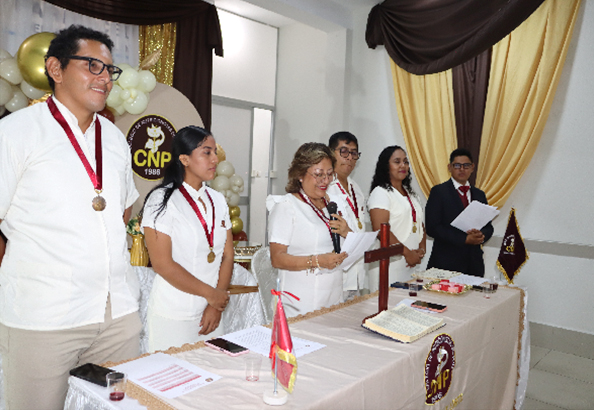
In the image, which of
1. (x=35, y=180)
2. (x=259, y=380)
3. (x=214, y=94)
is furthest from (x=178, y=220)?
(x=214, y=94)

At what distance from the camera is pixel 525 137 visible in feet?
14.3

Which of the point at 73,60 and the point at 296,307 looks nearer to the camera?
the point at 73,60

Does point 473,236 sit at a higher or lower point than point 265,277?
higher

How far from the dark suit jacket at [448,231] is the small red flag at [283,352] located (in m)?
2.38

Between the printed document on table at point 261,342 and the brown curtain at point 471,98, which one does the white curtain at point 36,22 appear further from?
Answer: the printed document on table at point 261,342

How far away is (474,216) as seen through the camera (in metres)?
3.22

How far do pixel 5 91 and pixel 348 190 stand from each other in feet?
8.84

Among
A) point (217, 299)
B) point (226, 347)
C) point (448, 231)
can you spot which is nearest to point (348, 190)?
point (448, 231)

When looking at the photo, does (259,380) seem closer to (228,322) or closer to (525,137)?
(228,322)

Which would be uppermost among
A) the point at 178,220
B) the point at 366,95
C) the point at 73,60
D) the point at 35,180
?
the point at 366,95

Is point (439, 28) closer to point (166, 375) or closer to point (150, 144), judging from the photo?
point (150, 144)

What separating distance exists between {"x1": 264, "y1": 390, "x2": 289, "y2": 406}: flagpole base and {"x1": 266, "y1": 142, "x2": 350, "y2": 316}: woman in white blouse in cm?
→ 102

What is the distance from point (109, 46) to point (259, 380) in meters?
1.24

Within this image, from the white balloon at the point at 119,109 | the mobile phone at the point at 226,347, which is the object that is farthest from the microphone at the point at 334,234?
the white balloon at the point at 119,109
